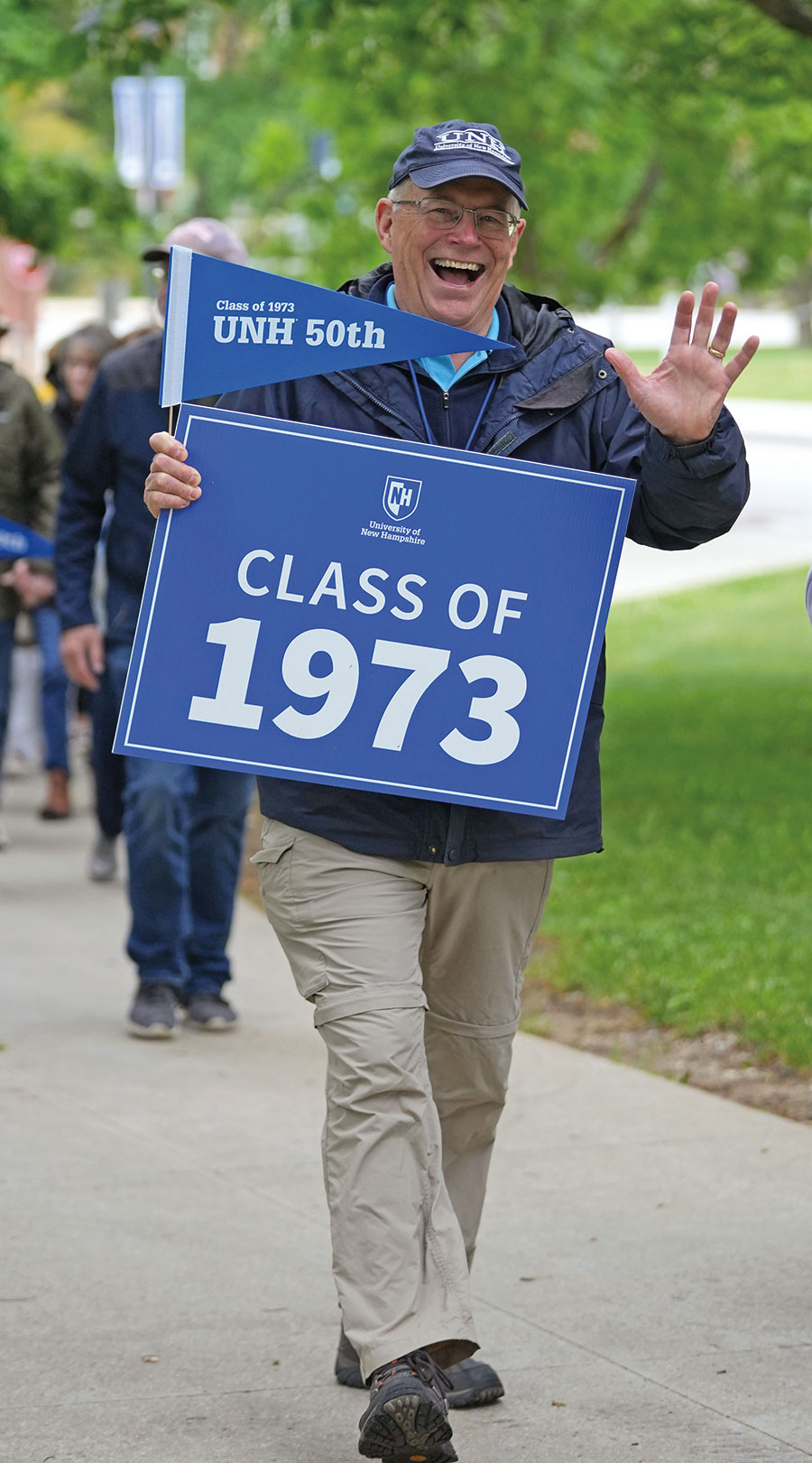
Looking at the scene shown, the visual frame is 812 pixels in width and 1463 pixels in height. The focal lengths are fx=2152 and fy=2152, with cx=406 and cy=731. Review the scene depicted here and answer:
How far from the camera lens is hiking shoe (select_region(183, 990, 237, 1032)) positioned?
670cm

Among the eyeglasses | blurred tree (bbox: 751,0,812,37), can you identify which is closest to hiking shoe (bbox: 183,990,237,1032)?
the eyeglasses

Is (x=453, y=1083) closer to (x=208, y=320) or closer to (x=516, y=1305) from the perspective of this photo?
(x=516, y=1305)

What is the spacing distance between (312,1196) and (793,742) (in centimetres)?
743

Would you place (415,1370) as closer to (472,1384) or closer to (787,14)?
(472,1384)

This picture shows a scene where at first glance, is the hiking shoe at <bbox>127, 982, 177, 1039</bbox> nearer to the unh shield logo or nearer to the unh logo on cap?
the unh shield logo

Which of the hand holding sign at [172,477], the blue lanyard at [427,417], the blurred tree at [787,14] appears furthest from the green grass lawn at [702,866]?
the blurred tree at [787,14]

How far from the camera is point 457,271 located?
388cm

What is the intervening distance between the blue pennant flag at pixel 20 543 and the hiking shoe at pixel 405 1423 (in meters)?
5.24

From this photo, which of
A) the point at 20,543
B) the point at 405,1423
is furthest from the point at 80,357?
the point at 405,1423

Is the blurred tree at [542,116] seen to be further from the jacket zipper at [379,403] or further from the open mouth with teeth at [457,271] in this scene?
the jacket zipper at [379,403]

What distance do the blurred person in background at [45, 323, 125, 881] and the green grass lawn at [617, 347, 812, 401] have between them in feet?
111

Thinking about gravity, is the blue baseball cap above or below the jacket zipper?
above

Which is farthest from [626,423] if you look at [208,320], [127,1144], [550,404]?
[127,1144]

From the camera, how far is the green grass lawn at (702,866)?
693 centimetres
